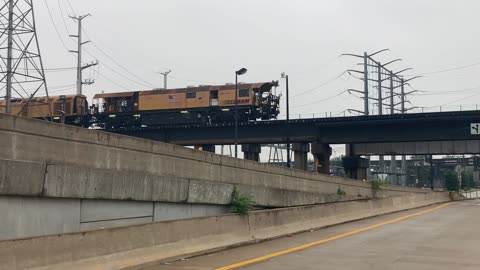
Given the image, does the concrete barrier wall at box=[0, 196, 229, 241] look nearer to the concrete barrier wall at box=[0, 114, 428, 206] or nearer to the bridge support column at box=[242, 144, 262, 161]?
the concrete barrier wall at box=[0, 114, 428, 206]

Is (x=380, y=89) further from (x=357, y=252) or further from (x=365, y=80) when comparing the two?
(x=357, y=252)

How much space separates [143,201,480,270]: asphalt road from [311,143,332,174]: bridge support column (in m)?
38.9

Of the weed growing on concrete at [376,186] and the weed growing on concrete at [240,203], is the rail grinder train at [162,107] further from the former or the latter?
the weed growing on concrete at [240,203]

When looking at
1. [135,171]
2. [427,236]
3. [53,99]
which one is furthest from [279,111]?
[135,171]

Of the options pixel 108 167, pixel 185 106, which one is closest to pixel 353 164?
pixel 185 106

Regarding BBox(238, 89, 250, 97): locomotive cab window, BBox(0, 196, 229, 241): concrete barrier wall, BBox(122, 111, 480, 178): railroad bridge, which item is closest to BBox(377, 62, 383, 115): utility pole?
BBox(122, 111, 480, 178): railroad bridge

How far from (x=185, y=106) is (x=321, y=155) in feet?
50.2

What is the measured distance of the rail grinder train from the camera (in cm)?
5334

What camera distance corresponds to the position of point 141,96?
187 ft

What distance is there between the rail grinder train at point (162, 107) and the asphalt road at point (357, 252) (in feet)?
121

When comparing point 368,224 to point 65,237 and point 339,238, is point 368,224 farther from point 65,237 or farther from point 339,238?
point 65,237

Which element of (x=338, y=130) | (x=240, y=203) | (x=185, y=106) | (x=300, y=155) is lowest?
(x=240, y=203)

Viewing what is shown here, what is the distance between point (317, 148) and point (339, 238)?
137 feet

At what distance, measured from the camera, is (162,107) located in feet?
186
